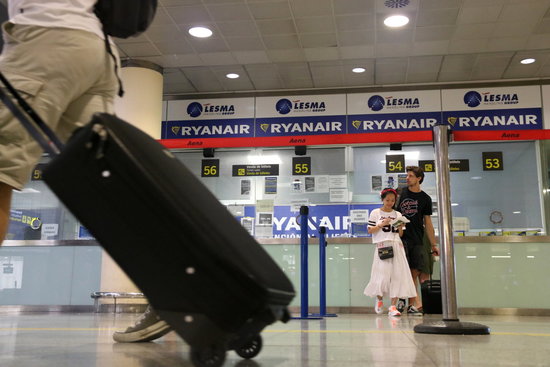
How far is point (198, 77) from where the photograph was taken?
9.57 metres

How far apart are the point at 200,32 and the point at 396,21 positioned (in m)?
2.78

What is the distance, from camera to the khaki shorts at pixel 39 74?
1454 millimetres

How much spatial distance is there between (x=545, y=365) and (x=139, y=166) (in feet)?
4.68

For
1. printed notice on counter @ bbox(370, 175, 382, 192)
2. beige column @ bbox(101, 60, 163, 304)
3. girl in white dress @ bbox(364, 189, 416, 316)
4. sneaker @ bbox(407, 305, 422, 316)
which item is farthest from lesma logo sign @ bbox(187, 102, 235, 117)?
sneaker @ bbox(407, 305, 422, 316)

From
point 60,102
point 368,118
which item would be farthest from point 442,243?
point 368,118

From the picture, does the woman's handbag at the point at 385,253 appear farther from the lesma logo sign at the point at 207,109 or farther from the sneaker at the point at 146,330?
the lesma logo sign at the point at 207,109

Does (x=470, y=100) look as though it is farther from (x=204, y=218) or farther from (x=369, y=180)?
(x=204, y=218)

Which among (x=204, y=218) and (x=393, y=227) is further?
(x=393, y=227)

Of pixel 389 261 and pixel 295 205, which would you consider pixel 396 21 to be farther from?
pixel 389 261

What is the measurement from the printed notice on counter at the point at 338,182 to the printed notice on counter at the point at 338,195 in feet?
0.19

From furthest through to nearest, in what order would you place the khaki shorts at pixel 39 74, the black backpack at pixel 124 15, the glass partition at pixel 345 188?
1. the glass partition at pixel 345 188
2. the black backpack at pixel 124 15
3. the khaki shorts at pixel 39 74

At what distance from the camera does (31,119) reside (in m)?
1.39

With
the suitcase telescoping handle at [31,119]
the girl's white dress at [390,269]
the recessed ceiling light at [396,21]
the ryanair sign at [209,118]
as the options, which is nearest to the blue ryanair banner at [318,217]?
the girl's white dress at [390,269]

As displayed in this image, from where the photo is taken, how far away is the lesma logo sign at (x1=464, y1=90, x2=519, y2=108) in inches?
372
